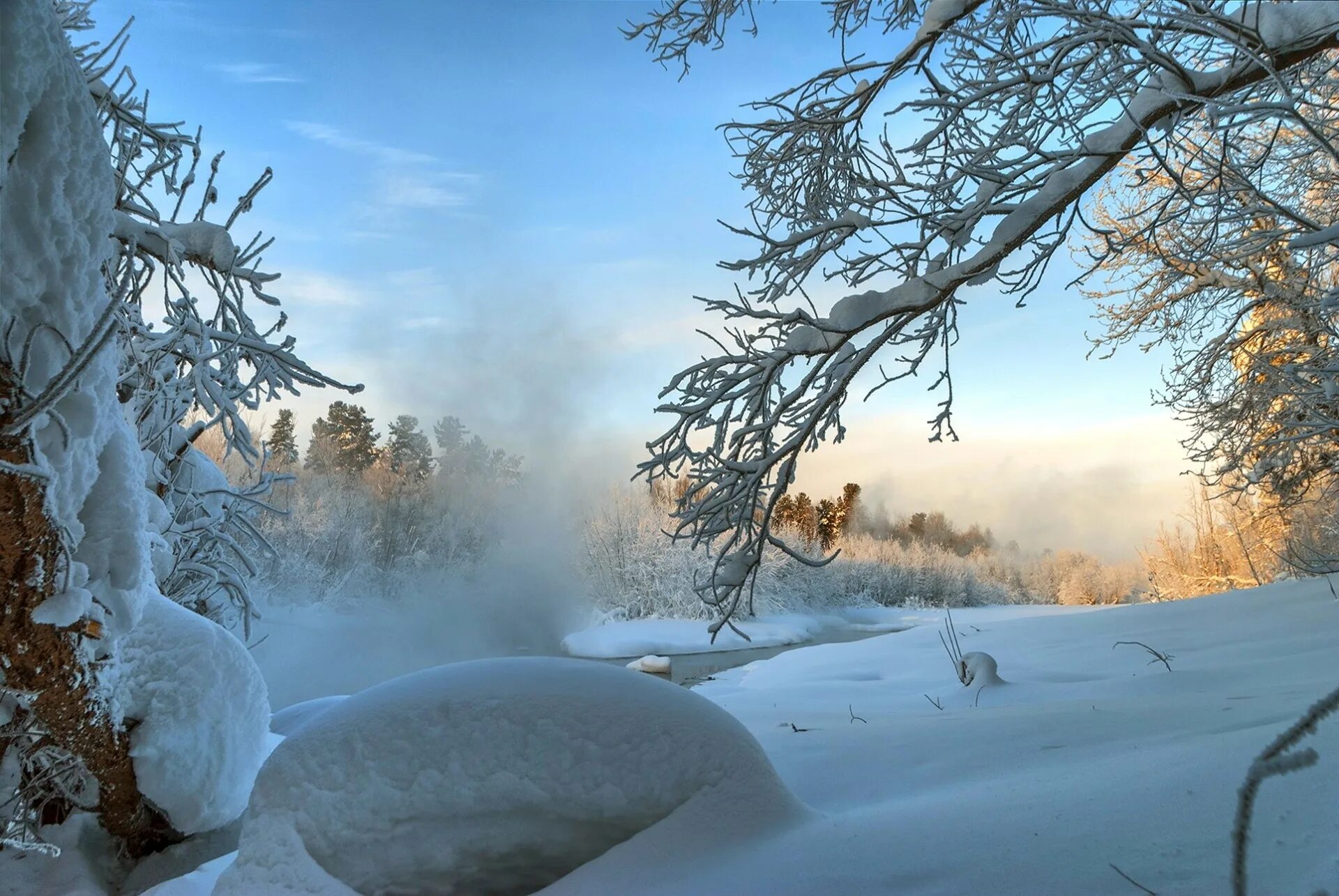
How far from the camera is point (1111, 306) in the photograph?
9031mm

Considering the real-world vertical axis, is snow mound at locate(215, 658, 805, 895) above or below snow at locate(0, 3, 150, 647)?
below

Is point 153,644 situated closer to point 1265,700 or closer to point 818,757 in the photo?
point 818,757

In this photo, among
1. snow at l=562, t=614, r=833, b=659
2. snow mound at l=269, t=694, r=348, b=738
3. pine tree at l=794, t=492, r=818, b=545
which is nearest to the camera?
snow mound at l=269, t=694, r=348, b=738

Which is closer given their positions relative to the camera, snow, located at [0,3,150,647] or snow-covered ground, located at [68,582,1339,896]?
snow-covered ground, located at [68,582,1339,896]

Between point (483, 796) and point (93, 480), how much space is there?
1791 millimetres

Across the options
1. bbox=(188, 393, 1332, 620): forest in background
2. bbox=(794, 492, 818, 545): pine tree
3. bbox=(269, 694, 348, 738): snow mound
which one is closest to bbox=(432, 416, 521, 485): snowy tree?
Answer: bbox=(188, 393, 1332, 620): forest in background

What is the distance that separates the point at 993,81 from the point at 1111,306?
726cm

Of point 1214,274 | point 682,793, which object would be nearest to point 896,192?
point 682,793

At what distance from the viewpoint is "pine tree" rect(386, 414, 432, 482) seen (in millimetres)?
24453

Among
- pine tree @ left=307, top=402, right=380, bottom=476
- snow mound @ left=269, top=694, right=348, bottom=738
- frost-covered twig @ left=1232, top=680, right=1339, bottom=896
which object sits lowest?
snow mound @ left=269, top=694, right=348, bottom=738

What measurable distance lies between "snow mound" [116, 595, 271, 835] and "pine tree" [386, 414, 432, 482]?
833 inches

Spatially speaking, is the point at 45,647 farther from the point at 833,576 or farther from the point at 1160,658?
the point at 833,576

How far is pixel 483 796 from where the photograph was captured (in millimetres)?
1862

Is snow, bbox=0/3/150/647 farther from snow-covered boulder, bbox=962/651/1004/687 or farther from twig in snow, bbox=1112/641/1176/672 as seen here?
twig in snow, bbox=1112/641/1176/672
